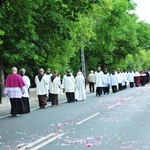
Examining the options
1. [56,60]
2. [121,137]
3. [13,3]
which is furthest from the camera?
[56,60]

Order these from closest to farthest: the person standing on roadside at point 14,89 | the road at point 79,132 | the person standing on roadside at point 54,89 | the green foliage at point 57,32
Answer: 1. the road at point 79,132
2. the person standing on roadside at point 14,89
3. the person standing on roadside at point 54,89
4. the green foliage at point 57,32

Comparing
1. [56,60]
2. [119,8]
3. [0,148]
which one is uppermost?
[119,8]

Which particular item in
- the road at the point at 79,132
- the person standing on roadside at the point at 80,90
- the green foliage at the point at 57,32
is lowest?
the road at the point at 79,132

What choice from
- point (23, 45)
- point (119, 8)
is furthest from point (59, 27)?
point (119, 8)

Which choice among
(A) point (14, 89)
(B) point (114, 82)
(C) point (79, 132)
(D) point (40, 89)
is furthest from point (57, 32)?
(C) point (79, 132)

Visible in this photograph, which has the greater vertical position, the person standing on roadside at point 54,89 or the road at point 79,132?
the person standing on roadside at point 54,89

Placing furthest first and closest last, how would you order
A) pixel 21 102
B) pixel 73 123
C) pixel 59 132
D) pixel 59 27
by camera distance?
pixel 59 27, pixel 21 102, pixel 73 123, pixel 59 132

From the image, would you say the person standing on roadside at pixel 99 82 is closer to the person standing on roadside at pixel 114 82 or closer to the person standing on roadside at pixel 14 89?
the person standing on roadside at pixel 114 82

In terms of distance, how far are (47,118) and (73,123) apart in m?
2.01

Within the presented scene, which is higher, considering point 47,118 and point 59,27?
point 59,27

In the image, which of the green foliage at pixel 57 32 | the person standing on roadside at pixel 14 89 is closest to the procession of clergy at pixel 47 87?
the person standing on roadside at pixel 14 89

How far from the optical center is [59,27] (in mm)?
25469

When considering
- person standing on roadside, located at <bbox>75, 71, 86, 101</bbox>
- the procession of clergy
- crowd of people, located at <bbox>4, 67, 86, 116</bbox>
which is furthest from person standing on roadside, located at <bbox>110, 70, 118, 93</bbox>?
person standing on roadside, located at <bbox>75, 71, 86, 101</bbox>

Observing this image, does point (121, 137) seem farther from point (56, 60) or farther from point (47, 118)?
point (56, 60)
